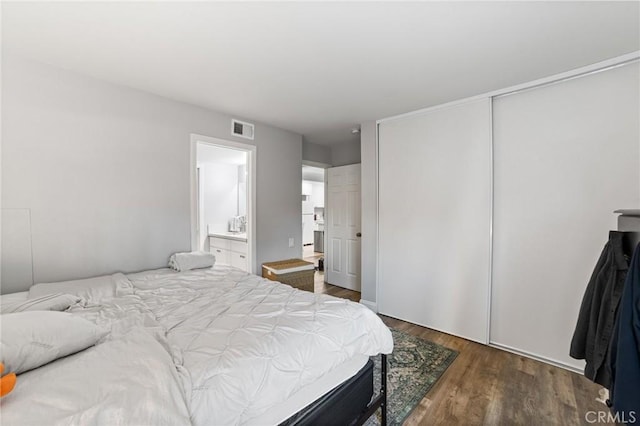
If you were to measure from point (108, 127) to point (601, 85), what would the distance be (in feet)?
12.7

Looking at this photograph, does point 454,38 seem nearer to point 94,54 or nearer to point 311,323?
point 311,323

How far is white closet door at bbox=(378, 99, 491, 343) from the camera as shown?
2430mm

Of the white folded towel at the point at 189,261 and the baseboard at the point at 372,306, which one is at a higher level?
the white folded towel at the point at 189,261

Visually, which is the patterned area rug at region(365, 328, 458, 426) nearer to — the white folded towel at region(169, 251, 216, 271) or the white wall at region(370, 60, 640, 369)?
the white wall at region(370, 60, 640, 369)

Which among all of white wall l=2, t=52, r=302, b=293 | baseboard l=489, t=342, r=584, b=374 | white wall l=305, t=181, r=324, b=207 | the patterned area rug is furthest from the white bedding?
white wall l=305, t=181, r=324, b=207

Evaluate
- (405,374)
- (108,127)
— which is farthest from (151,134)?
(405,374)

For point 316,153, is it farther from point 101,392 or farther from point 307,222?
point 307,222

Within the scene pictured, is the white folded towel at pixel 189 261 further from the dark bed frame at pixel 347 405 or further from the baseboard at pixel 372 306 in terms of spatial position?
the baseboard at pixel 372 306

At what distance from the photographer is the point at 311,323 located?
49.2 inches

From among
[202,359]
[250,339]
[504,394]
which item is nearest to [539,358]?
[504,394]

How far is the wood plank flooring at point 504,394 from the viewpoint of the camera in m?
1.55

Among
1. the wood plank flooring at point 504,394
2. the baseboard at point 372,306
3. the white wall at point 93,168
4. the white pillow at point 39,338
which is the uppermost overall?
the white wall at point 93,168

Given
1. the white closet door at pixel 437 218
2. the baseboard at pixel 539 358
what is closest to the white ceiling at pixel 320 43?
the white closet door at pixel 437 218

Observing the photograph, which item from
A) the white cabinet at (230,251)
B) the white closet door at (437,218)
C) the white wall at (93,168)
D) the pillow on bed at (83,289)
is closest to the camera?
the pillow on bed at (83,289)
